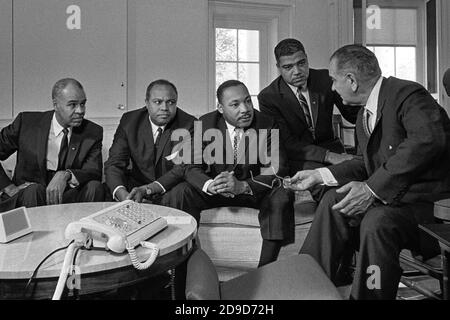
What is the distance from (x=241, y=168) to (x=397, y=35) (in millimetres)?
2834

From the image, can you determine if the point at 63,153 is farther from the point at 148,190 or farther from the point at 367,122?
the point at 367,122

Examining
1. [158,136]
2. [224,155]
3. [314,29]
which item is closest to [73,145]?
[158,136]

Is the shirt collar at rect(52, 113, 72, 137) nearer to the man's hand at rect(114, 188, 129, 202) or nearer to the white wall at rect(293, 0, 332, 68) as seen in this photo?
the man's hand at rect(114, 188, 129, 202)

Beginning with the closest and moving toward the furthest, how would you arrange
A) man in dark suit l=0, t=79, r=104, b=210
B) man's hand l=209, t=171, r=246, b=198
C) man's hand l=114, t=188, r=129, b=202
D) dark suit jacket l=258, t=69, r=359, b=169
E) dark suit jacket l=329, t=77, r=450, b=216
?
1. dark suit jacket l=329, t=77, r=450, b=216
2. man's hand l=209, t=171, r=246, b=198
3. man's hand l=114, t=188, r=129, b=202
4. man in dark suit l=0, t=79, r=104, b=210
5. dark suit jacket l=258, t=69, r=359, b=169

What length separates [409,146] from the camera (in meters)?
1.65

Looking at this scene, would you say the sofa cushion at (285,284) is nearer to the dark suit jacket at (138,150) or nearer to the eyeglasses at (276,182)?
the eyeglasses at (276,182)

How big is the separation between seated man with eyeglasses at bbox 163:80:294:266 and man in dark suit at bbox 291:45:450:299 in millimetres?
434

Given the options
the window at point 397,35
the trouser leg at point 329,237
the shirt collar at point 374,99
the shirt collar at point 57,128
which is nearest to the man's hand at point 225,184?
the trouser leg at point 329,237

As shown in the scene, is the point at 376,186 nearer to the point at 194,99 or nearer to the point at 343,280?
the point at 343,280

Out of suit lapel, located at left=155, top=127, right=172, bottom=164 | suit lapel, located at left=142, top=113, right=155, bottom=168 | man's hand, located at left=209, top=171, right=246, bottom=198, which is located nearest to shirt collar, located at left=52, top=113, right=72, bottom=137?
suit lapel, located at left=142, top=113, right=155, bottom=168

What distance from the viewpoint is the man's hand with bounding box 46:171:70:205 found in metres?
2.36

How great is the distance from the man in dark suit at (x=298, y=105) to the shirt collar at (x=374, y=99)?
2.61 ft

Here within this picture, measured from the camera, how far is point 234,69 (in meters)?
4.35

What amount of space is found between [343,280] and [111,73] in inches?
104
